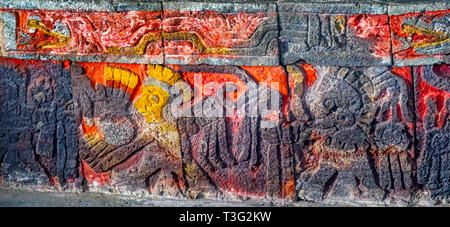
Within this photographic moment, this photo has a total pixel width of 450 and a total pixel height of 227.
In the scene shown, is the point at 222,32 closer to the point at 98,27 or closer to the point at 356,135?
the point at 98,27

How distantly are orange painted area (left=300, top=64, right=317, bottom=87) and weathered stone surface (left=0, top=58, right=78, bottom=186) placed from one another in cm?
175

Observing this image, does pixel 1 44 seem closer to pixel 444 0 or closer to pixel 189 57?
pixel 189 57

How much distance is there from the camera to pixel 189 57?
4.96 m

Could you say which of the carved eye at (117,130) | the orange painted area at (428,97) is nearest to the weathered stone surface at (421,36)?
the orange painted area at (428,97)

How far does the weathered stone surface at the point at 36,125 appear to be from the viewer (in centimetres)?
521

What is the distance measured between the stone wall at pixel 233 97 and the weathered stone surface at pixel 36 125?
0.01m

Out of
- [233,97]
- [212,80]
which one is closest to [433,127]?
[233,97]

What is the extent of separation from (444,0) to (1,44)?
317 cm

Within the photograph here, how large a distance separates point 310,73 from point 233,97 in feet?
1.91

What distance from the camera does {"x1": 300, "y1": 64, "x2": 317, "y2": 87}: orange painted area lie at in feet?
16.1

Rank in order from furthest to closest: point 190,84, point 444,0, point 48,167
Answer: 1. point 48,167
2. point 190,84
3. point 444,0

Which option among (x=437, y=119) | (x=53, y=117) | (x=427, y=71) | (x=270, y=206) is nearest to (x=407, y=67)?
(x=427, y=71)

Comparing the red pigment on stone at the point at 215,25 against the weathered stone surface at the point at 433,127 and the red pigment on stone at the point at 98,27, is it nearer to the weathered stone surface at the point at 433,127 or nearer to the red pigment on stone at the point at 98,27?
the red pigment on stone at the point at 98,27

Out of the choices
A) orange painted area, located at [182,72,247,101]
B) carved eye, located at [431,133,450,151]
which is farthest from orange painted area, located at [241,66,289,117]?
carved eye, located at [431,133,450,151]
